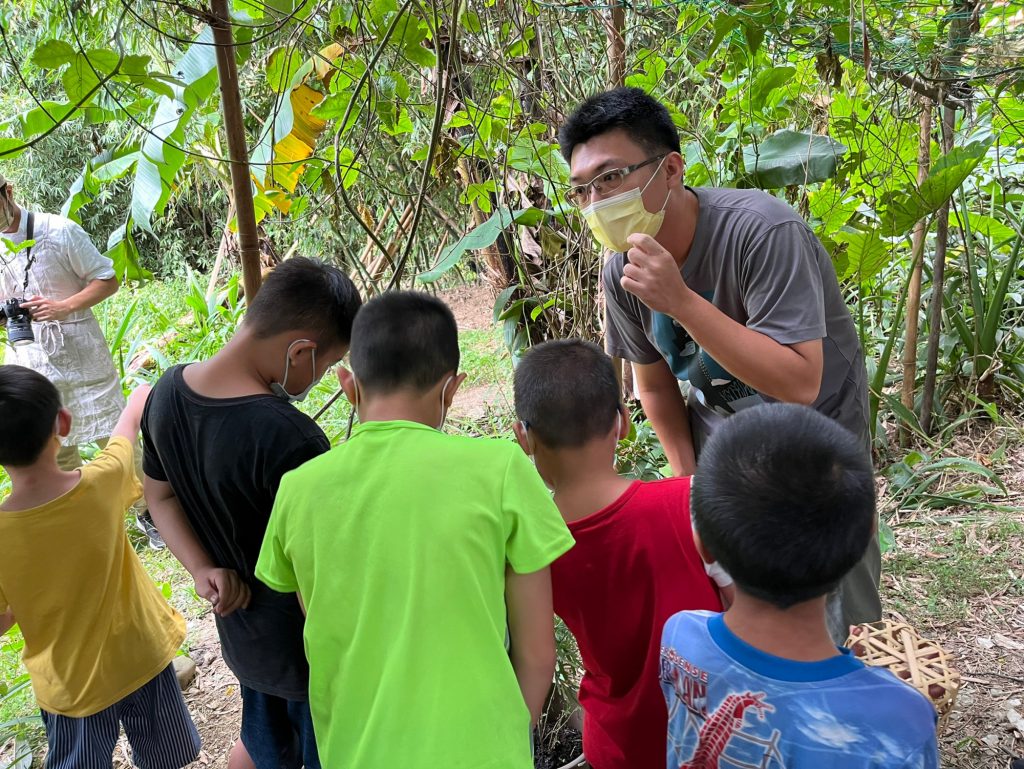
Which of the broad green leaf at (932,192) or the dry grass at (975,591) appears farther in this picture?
the broad green leaf at (932,192)

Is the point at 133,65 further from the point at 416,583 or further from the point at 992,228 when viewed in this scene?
the point at 992,228

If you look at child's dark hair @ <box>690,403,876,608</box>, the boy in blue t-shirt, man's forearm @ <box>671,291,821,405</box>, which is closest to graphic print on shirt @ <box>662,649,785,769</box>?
the boy in blue t-shirt

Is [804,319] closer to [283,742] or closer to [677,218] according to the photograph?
[677,218]

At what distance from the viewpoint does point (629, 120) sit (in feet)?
4.90

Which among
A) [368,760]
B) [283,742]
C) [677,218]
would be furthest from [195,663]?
[677,218]

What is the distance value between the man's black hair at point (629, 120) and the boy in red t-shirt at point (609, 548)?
46cm

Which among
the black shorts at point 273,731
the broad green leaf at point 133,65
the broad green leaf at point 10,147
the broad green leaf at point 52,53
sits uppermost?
the broad green leaf at point 52,53

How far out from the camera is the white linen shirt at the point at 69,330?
2.96 m

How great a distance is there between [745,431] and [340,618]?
62 centimetres

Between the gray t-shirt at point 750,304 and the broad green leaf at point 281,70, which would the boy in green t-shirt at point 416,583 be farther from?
the broad green leaf at point 281,70

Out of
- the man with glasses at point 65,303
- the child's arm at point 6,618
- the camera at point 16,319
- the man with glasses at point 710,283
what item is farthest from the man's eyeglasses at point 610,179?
the camera at point 16,319

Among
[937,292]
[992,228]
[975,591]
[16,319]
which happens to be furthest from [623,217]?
[992,228]

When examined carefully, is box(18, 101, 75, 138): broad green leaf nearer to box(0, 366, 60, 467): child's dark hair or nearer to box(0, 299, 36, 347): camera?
box(0, 366, 60, 467): child's dark hair

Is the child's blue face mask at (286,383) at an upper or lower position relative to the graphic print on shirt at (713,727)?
upper
